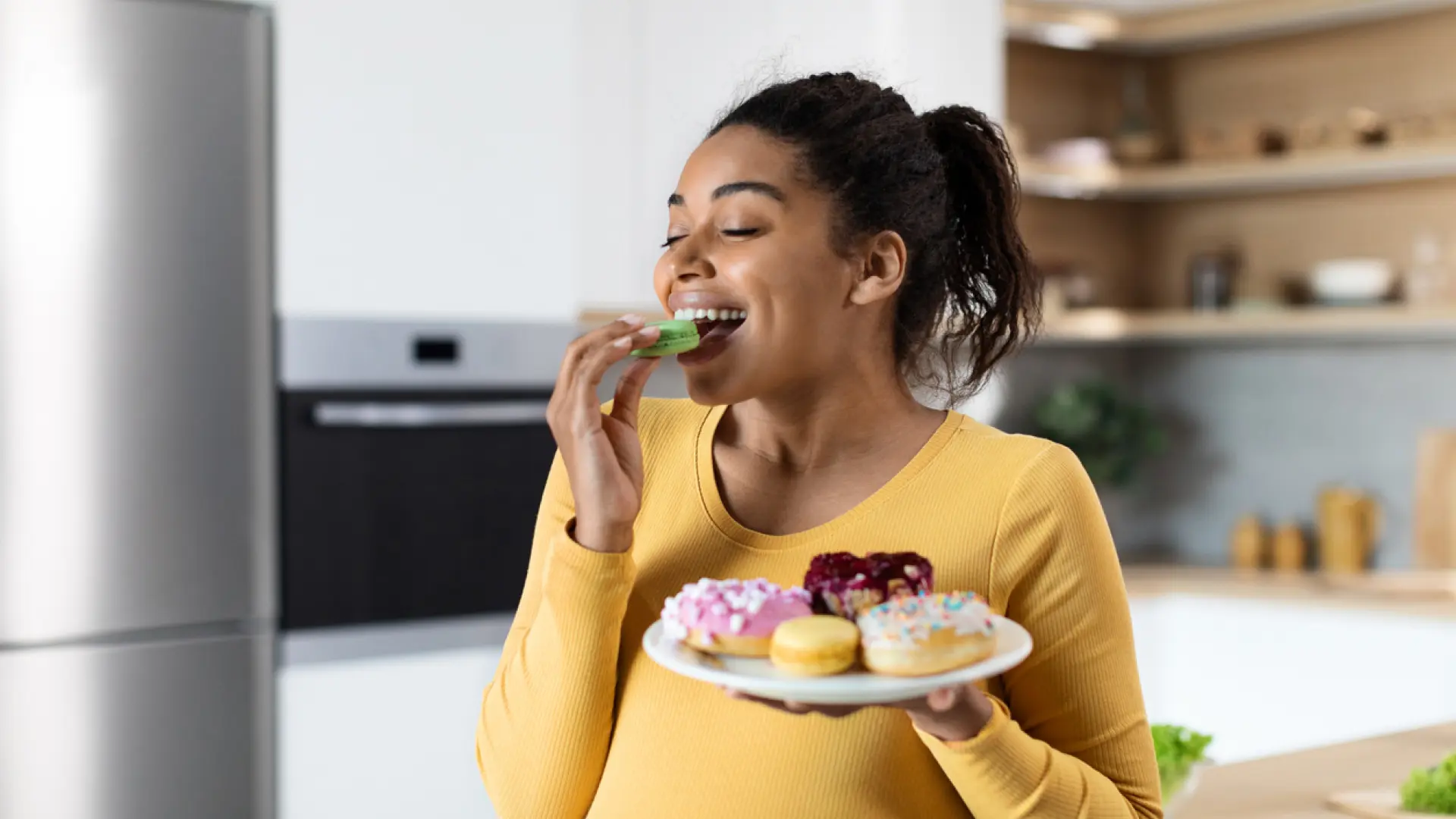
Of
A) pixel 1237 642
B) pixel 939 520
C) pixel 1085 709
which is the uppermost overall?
pixel 939 520

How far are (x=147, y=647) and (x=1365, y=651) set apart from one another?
2.37m

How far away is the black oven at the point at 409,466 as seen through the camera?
2.58 m

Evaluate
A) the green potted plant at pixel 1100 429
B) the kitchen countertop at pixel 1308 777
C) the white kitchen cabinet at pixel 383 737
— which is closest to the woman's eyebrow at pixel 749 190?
the kitchen countertop at pixel 1308 777

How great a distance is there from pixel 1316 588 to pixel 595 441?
281 cm

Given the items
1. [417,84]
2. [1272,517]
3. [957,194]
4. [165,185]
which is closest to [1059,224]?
[1272,517]

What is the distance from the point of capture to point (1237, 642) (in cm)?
349

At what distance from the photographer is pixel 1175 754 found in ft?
4.57

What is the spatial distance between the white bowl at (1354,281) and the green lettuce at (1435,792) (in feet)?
7.48

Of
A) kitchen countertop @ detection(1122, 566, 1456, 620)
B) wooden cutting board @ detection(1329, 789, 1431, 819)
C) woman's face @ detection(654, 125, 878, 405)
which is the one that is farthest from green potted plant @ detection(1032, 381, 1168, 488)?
woman's face @ detection(654, 125, 878, 405)

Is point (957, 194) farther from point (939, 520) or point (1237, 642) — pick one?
point (1237, 642)

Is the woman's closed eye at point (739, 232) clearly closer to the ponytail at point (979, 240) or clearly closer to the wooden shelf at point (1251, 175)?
the ponytail at point (979, 240)

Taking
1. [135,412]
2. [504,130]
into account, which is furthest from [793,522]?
[504,130]

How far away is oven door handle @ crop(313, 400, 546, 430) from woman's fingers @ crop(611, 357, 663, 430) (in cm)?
148

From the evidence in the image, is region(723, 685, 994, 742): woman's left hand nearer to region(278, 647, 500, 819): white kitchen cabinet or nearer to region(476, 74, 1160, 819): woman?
region(476, 74, 1160, 819): woman
